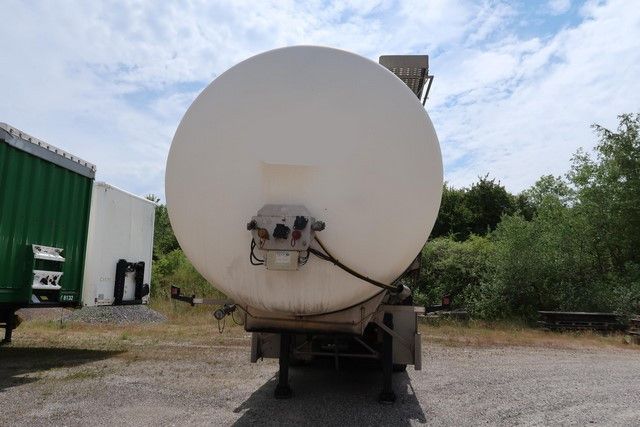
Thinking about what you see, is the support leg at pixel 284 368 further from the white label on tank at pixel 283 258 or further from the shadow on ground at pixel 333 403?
the white label on tank at pixel 283 258

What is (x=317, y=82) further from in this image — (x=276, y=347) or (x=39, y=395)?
(x=39, y=395)

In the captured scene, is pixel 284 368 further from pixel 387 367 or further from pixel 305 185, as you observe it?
pixel 305 185

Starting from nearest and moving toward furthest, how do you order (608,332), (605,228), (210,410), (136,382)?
(210,410), (136,382), (608,332), (605,228)

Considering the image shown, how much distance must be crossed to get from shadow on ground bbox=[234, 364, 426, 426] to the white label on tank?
164cm

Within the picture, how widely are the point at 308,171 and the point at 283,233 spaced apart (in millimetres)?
504

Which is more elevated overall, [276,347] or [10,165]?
[10,165]

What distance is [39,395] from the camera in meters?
5.12

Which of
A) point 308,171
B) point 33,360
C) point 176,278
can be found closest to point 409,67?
point 308,171

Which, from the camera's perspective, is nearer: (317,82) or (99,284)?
(317,82)

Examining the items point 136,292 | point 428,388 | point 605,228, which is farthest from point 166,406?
point 605,228

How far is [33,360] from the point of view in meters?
7.14

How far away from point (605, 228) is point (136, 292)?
15.3m

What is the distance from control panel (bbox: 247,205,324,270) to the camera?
3480 mm

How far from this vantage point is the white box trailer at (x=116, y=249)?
307 inches
